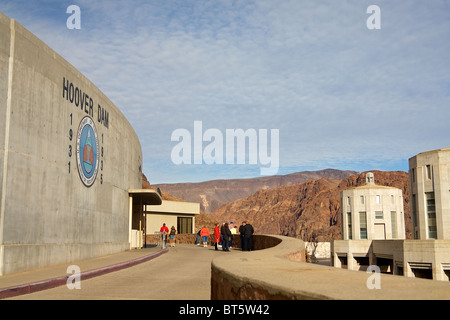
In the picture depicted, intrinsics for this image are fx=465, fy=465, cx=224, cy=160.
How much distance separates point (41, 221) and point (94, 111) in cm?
691

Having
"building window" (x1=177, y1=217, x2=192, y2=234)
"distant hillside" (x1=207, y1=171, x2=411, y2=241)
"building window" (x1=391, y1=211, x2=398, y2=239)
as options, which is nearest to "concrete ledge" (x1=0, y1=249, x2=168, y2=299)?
"building window" (x1=177, y1=217, x2=192, y2=234)

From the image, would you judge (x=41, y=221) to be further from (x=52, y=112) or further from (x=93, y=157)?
(x=93, y=157)

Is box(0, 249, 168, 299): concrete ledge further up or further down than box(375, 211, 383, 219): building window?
further down

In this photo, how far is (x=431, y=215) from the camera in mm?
42250

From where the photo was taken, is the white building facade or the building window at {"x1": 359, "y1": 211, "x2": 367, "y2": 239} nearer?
the white building facade

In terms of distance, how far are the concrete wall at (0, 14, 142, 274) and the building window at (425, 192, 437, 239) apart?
3197 cm

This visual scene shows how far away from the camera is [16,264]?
12.5 meters

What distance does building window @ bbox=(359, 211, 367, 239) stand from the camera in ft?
247

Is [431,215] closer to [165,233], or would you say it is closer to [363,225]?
[165,233]

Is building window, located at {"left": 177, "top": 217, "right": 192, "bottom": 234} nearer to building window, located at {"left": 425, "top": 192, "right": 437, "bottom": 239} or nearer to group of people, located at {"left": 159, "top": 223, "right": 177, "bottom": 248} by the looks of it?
group of people, located at {"left": 159, "top": 223, "right": 177, "bottom": 248}

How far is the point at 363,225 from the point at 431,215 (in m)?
33.9

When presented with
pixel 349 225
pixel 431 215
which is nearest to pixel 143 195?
pixel 431 215

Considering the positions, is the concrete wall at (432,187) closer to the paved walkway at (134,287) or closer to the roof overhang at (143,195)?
the roof overhang at (143,195)
